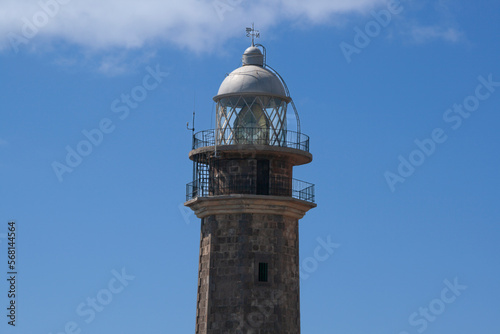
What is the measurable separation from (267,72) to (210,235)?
345 inches

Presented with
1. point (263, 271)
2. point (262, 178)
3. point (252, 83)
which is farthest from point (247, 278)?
point (252, 83)

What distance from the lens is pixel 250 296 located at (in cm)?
6225

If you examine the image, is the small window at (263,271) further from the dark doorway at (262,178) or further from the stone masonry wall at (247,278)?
the dark doorway at (262,178)

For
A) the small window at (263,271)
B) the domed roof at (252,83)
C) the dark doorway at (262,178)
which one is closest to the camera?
the small window at (263,271)

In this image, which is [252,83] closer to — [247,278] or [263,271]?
[263,271]

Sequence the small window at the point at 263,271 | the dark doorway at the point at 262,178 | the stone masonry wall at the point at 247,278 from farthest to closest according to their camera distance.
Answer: the dark doorway at the point at 262,178 < the small window at the point at 263,271 < the stone masonry wall at the point at 247,278

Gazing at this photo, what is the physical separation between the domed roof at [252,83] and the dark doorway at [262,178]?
3577 millimetres

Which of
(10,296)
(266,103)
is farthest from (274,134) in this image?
(10,296)

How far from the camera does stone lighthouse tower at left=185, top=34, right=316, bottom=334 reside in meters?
62.4

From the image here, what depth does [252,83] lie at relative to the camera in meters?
64.6

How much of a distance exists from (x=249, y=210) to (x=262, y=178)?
1917mm

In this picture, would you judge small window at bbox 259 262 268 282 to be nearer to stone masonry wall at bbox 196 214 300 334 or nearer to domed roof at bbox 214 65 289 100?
stone masonry wall at bbox 196 214 300 334

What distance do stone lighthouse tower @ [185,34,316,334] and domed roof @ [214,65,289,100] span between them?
0.16 ft

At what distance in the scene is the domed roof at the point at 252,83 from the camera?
212ft
